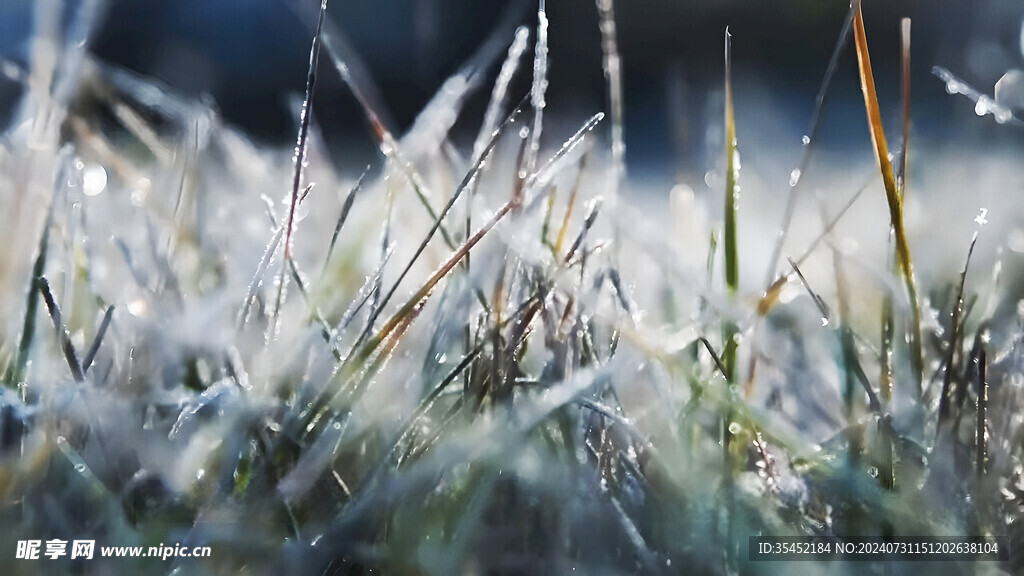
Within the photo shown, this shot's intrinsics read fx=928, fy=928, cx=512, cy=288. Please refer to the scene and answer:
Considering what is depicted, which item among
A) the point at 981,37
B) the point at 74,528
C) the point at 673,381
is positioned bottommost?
the point at 74,528

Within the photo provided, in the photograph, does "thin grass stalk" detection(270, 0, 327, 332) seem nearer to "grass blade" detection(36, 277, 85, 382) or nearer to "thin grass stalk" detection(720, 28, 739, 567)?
"grass blade" detection(36, 277, 85, 382)

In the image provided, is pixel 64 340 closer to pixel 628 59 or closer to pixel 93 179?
pixel 93 179

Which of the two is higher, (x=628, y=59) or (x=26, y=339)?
(x=628, y=59)

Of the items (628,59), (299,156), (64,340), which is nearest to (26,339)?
(64,340)

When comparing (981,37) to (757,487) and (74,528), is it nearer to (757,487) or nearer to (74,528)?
(757,487)

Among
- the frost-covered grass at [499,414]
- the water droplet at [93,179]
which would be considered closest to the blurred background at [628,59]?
the water droplet at [93,179]

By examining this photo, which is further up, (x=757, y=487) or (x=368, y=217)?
(x=368, y=217)

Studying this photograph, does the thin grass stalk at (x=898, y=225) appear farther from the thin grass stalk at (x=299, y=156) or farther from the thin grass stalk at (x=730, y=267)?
the thin grass stalk at (x=299, y=156)

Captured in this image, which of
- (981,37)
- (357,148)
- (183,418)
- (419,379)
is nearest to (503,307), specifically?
(419,379)

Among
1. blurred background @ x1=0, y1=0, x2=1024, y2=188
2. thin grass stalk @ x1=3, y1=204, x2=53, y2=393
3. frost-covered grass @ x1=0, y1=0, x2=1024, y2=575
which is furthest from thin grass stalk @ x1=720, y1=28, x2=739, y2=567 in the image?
blurred background @ x1=0, y1=0, x2=1024, y2=188
